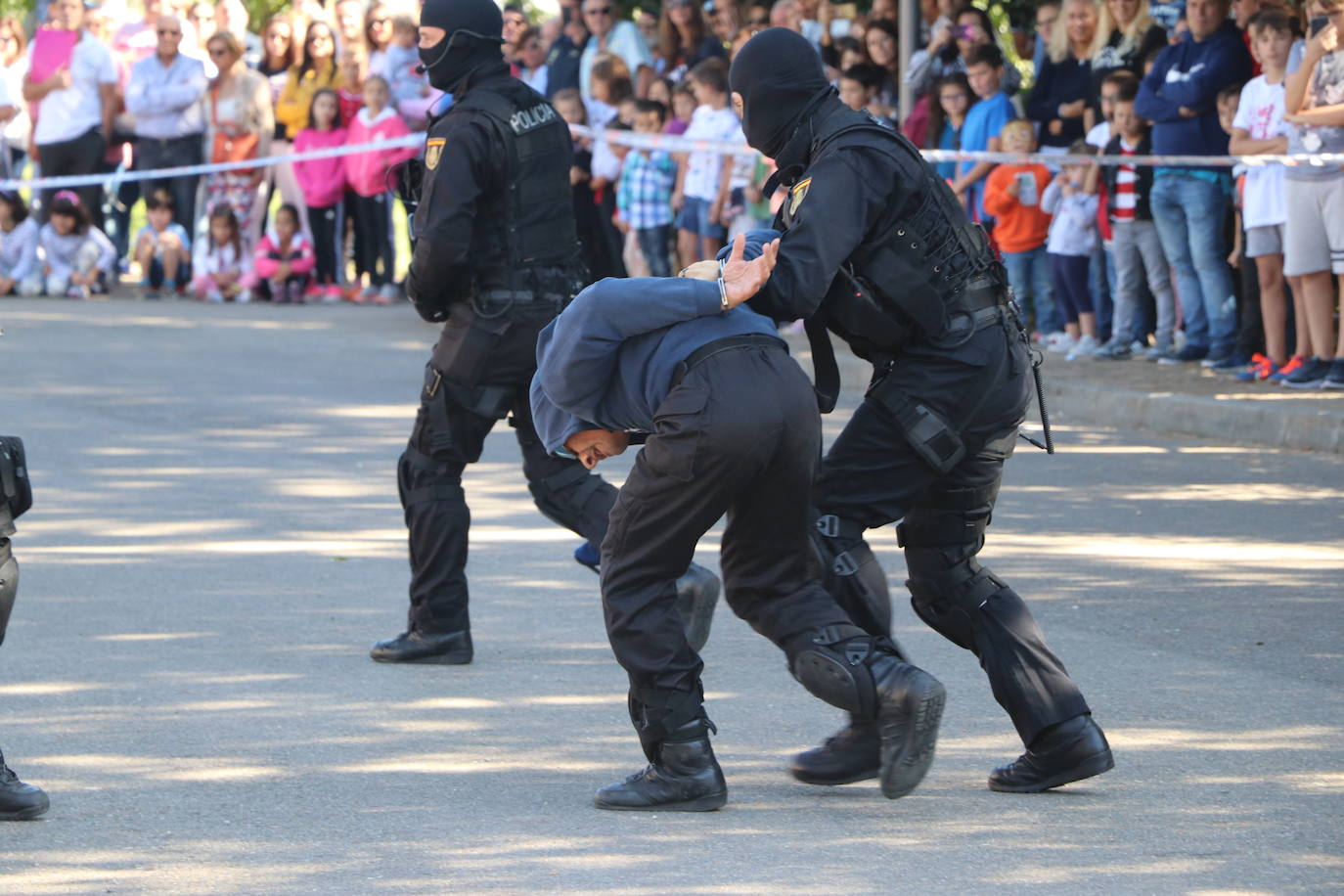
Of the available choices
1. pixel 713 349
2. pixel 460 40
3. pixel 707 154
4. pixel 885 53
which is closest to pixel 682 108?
pixel 707 154

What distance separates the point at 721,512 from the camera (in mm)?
4324

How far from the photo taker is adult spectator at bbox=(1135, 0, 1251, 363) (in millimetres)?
11133

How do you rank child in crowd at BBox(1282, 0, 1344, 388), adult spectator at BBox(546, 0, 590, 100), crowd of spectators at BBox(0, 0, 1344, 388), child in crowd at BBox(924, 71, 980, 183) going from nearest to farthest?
Answer: child in crowd at BBox(1282, 0, 1344, 388)
crowd of spectators at BBox(0, 0, 1344, 388)
child in crowd at BBox(924, 71, 980, 183)
adult spectator at BBox(546, 0, 590, 100)

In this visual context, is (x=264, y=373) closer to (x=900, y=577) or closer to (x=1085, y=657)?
(x=900, y=577)

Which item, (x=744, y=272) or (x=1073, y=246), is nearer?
(x=744, y=272)

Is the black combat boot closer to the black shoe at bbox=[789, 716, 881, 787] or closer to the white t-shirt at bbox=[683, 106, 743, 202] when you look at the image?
the black shoe at bbox=[789, 716, 881, 787]

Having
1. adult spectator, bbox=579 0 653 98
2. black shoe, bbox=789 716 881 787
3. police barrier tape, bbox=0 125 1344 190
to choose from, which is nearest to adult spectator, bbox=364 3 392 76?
police barrier tape, bbox=0 125 1344 190

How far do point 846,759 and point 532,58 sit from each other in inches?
488

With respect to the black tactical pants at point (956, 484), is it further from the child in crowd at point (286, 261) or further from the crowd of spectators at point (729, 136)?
the child in crowd at point (286, 261)

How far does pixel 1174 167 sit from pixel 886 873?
797cm

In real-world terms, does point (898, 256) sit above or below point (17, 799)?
above

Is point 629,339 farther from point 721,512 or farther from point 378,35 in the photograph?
point 378,35

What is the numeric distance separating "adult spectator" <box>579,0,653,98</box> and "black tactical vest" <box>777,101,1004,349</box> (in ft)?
37.9

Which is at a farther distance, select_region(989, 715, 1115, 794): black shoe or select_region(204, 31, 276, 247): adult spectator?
select_region(204, 31, 276, 247): adult spectator
